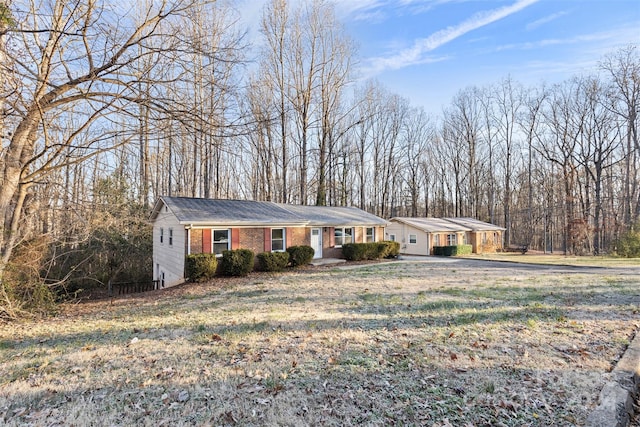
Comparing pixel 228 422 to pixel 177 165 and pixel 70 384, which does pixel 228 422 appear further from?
pixel 177 165

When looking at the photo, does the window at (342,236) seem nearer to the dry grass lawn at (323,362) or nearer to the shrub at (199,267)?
the shrub at (199,267)

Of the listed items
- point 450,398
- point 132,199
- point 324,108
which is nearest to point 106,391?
point 450,398

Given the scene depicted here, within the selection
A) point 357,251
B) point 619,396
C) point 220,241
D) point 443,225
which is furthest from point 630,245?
point 220,241

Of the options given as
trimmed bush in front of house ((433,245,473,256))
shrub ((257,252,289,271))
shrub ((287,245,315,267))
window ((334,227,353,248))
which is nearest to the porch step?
shrub ((287,245,315,267))

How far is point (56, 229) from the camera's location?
25.0 ft

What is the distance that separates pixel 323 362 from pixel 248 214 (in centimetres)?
1168

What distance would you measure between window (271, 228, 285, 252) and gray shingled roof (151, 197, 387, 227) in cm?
47

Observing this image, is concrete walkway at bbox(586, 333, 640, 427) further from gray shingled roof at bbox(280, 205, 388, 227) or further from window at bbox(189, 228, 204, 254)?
gray shingled roof at bbox(280, 205, 388, 227)

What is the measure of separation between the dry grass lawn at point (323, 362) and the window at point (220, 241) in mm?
5826

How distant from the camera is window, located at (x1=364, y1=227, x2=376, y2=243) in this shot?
20.2m

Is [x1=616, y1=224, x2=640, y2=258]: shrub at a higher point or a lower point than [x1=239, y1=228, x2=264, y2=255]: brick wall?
lower

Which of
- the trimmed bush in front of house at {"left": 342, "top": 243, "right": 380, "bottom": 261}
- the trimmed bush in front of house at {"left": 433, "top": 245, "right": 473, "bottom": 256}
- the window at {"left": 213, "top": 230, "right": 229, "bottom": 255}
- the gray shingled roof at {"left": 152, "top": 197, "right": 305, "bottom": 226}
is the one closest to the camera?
the gray shingled roof at {"left": 152, "top": 197, "right": 305, "bottom": 226}

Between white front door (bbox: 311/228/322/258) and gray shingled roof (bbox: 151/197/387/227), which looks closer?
gray shingled roof (bbox: 151/197/387/227)

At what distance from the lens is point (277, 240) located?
15625mm
